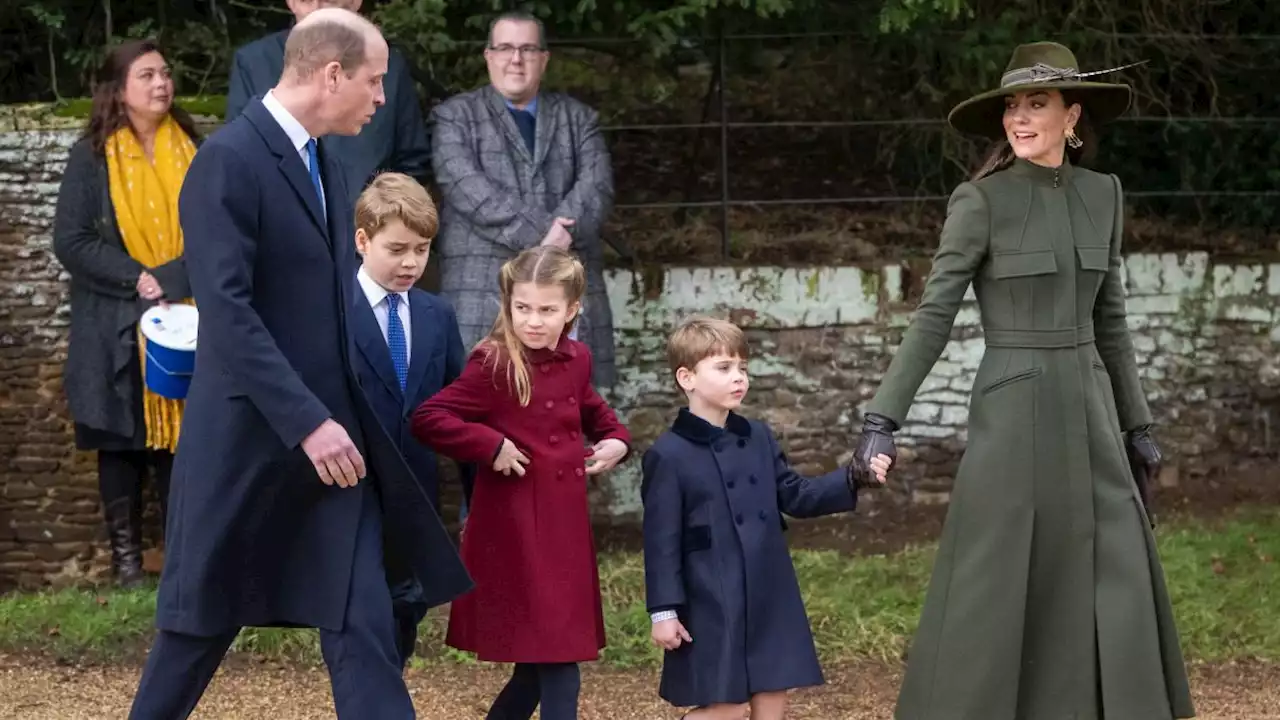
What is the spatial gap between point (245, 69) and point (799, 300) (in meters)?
2.70

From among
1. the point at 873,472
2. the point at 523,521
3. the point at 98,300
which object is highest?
the point at 98,300

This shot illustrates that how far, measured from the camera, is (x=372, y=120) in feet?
23.1

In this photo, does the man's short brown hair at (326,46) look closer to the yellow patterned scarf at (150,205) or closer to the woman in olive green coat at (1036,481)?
the woman in olive green coat at (1036,481)

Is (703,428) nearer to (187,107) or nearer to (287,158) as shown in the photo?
(287,158)

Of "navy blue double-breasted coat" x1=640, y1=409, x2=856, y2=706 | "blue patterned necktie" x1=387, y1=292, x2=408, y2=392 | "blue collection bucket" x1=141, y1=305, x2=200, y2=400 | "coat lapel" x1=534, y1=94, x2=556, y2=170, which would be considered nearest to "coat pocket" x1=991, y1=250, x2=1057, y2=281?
"navy blue double-breasted coat" x1=640, y1=409, x2=856, y2=706

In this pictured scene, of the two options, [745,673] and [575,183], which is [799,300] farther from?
[745,673]

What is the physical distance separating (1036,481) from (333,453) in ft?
6.01

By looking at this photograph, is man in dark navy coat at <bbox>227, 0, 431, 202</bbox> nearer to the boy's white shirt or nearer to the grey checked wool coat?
the grey checked wool coat

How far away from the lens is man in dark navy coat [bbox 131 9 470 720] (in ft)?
14.1

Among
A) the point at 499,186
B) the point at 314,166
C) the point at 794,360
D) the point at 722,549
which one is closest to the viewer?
the point at 314,166

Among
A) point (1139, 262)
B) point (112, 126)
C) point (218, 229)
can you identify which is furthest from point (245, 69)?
point (1139, 262)

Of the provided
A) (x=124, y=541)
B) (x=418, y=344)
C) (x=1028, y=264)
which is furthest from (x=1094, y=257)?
(x=124, y=541)

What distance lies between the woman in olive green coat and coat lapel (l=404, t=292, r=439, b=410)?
46.6 inches

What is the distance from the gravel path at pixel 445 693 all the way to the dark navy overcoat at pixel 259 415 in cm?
177
